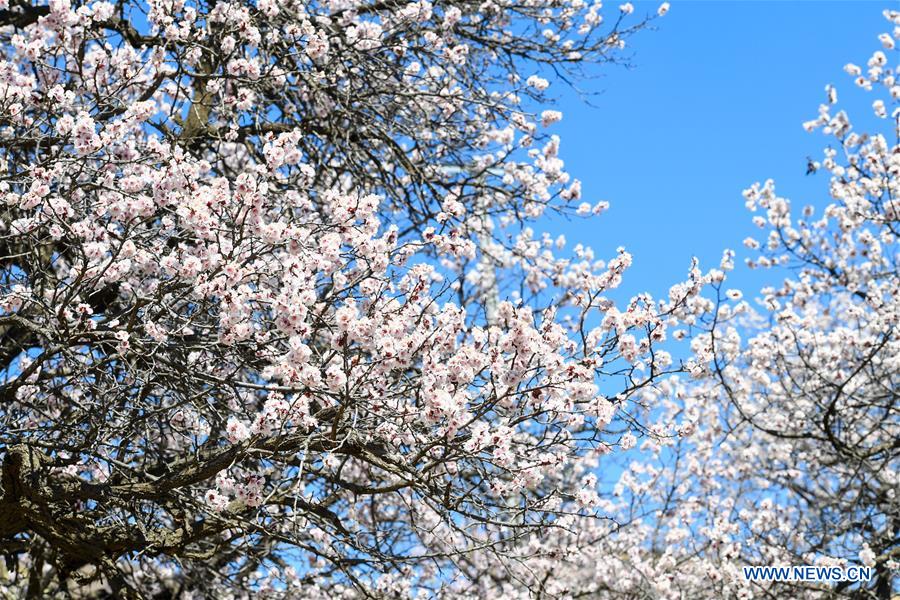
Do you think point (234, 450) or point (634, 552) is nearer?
point (234, 450)

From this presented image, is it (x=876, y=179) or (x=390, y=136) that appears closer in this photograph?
(x=390, y=136)

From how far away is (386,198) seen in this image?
7461 mm

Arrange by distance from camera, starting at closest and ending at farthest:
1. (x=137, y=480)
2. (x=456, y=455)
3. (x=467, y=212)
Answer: (x=456, y=455) → (x=137, y=480) → (x=467, y=212)

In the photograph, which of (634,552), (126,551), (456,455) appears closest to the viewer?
(456,455)

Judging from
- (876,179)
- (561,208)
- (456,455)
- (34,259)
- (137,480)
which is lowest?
(456,455)

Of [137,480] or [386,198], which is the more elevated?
[386,198]

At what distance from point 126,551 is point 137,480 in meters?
0.57

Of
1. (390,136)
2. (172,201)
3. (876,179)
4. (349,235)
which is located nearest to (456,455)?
(349,235)

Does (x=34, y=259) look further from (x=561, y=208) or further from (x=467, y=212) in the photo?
(x=561, y=208)

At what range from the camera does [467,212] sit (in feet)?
24.2

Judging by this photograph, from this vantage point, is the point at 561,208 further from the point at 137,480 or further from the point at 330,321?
the point at 137,480

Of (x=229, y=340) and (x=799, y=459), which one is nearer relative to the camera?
Result: (x=229, y=340)

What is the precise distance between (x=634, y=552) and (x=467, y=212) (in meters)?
4.15

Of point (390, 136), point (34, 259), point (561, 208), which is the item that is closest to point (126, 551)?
point (34, 259)
